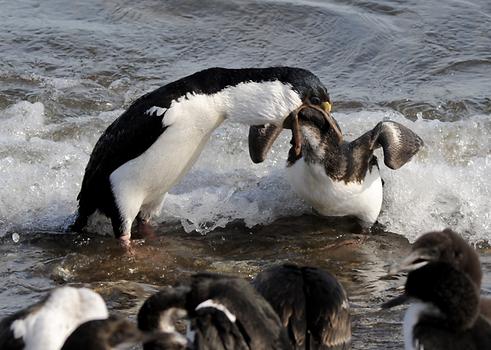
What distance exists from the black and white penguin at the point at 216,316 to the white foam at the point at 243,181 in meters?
4.88

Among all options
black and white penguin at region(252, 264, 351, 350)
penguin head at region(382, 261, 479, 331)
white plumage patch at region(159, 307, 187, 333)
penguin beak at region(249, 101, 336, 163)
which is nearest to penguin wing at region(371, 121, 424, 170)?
penguin beak at region(249, 101, 336, 163)

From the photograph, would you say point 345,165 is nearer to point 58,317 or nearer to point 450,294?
point 450,294

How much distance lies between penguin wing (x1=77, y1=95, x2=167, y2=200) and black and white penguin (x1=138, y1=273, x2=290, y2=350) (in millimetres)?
4218

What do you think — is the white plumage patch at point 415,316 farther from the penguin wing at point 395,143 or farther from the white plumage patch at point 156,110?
the penguin wing at point 395,143

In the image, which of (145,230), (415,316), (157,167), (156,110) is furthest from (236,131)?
(415,316)

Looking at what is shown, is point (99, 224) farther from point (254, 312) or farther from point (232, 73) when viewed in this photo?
point (254, 312)

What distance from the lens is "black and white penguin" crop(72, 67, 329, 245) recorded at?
10.4m

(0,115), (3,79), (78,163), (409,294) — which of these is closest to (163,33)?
(3,79)

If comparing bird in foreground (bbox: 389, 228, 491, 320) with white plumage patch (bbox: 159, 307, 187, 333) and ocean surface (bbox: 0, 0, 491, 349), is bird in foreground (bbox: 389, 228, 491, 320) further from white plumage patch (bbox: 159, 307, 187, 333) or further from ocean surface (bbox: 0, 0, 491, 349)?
ocean surface (bbox: 0, 0, 491, 349)

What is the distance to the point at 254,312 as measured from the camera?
Answer: 631cm

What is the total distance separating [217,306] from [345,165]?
199 inches

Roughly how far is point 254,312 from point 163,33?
39.4ft

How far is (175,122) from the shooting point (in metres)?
10.5

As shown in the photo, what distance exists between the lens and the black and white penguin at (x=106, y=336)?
5.54 metres
